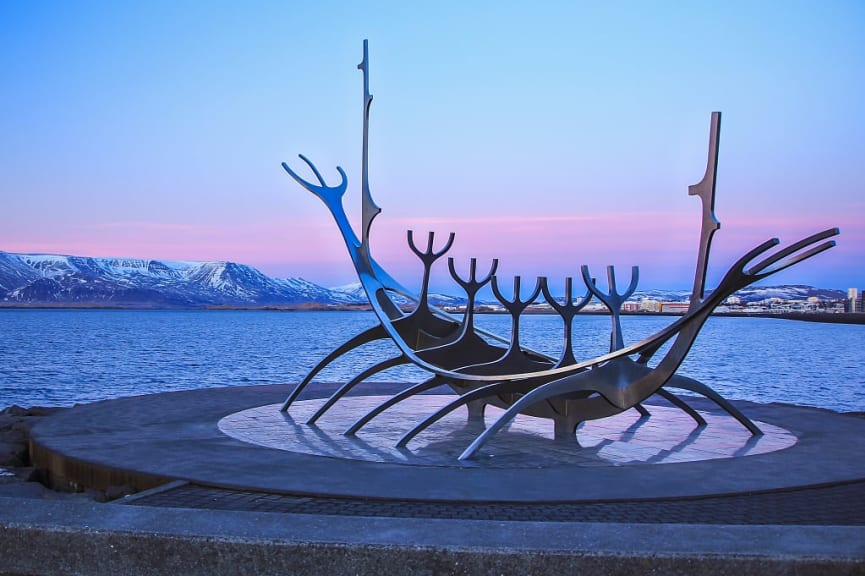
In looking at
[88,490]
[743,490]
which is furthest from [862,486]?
[88,490]

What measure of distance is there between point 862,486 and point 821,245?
263 cm

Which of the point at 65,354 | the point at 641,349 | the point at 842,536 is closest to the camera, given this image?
the point at 842,536

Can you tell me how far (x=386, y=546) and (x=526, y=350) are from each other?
1187cm

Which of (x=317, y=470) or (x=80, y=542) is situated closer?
(x=80, y=542)

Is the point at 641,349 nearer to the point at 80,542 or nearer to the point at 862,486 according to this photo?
the point at 862,486

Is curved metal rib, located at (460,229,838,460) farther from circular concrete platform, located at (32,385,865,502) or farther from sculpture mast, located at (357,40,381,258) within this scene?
sculpture mast, located at (357,40,381,258)

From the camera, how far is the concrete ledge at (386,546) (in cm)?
312

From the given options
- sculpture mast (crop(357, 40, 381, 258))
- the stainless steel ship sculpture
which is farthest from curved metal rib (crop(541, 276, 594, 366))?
sculpture mast (crop(357, 40, 381, 258))

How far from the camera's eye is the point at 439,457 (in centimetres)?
1141

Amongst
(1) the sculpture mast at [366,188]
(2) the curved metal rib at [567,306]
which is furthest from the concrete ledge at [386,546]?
(1) the sculpture mast at [366,188]

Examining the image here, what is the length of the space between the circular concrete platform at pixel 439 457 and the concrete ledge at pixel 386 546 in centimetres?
554

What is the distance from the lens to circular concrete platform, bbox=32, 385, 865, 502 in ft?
30.9

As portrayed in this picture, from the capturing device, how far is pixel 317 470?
33.4 feet

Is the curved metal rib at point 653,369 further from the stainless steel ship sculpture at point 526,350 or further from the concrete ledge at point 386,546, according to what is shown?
the concrete ledge at point 386,546
